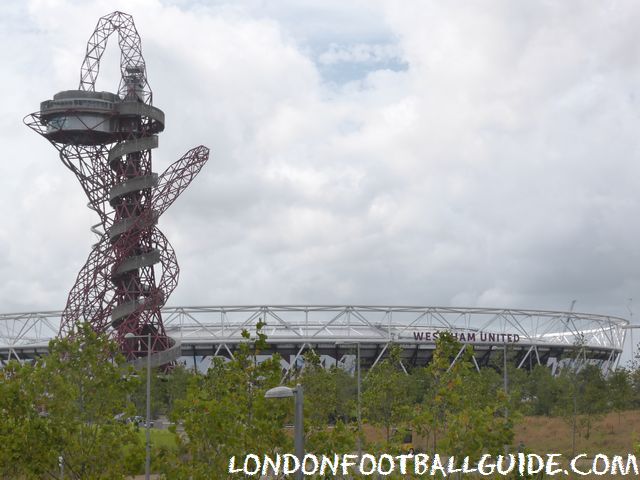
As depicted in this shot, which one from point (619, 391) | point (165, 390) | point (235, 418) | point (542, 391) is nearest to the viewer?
point (235, 418)

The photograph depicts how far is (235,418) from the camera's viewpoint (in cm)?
2311

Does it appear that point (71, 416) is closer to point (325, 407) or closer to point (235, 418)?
point (235, 418)

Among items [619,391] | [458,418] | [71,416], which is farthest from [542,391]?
[458,418]

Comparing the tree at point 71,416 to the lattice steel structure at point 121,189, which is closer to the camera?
the tree at point 71,416

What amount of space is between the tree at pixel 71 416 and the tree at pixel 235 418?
8.91 feet

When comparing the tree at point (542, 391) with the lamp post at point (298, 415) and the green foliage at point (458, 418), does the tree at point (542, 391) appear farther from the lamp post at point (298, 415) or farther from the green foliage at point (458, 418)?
the lamp post at point (298, 415)

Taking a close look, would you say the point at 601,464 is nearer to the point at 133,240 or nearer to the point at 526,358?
the point at 133,240

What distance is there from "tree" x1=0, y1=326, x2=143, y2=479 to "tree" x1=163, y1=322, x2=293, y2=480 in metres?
2.71

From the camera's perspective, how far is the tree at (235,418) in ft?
74.9

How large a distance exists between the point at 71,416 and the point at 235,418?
21.9ft

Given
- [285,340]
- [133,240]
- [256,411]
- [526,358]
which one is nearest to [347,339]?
[285,340]

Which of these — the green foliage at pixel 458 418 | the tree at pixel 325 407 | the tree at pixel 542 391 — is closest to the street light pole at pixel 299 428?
the tree at pixel 325 407

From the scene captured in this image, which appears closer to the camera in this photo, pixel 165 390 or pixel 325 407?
pixel 325 407

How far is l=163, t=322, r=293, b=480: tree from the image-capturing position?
22.8 metres
